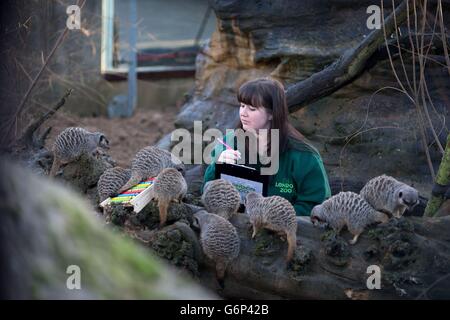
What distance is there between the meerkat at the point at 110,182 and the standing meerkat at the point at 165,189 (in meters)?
0.34

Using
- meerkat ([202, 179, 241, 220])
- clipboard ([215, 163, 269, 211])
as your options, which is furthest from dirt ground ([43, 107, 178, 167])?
meerkat ([202, 179, 241, 220])

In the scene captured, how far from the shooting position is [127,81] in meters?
9.69

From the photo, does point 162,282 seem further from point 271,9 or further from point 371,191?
point 271,9

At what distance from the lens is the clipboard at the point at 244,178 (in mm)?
4148

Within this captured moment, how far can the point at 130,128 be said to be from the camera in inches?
358

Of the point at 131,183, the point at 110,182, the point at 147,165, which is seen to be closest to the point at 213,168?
the point at 147,165

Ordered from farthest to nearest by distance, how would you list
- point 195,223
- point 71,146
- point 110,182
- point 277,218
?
point 71,146, point 110,182, point 195,223, point 277,218

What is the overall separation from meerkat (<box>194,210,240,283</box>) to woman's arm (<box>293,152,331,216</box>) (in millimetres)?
735

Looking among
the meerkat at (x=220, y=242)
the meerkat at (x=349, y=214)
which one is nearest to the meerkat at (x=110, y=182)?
the meerkat at (x=220, y=242)

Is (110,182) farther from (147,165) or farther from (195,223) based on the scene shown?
(195,223)

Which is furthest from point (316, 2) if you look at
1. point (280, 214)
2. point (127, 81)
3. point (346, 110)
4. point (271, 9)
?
point (127, 81)

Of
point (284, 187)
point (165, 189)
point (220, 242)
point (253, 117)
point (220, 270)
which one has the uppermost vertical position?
point (253, 117)

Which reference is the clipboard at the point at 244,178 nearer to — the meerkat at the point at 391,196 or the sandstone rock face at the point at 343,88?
the meerkat at the point at 391,196

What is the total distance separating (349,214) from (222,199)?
63 centimetres
